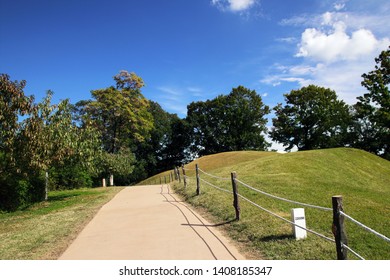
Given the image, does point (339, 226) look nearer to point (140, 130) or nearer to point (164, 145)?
point (140, 130)

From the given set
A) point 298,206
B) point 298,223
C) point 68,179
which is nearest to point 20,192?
point 68,179

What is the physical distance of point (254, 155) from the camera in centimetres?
4053

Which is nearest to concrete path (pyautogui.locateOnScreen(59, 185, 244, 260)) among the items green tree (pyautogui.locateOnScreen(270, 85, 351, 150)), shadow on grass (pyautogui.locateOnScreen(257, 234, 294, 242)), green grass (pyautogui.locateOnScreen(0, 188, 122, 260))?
green grass (pyautogui.locateOnScreen(0, 188, 122, 260))

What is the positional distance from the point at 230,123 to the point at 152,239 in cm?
5443

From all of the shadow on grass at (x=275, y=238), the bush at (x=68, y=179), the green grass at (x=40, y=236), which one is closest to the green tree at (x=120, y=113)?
the bush at (x=68, y=179)

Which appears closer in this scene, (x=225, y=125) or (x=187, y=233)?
(x=187, y=233)

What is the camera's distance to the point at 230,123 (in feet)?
201

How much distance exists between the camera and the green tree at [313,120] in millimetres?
52375

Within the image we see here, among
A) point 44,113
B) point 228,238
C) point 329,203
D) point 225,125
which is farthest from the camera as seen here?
point 225,125

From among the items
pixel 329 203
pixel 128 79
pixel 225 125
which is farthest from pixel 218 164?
pixel 329 203

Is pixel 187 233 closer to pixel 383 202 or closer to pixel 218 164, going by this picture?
pixel 383 202

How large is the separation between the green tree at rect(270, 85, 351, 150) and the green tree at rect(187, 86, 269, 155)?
605 centimetres

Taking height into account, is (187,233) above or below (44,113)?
below

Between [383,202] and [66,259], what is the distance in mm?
11377
